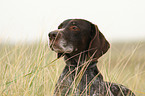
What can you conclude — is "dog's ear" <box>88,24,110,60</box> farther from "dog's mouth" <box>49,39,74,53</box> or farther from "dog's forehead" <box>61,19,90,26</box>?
"dog's mouth" <box>49,39,74,53</box>

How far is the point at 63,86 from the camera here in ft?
11.5

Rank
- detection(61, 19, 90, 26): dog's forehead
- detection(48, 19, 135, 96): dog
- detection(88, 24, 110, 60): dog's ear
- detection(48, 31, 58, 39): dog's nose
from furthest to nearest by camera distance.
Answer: detection(61, 19, 90, 26): dog's forehead
detection(88, 24, 110, 60): dog's ear
detection(48, 19, 135, 96): dog
detection(48, 31, 58, 39): dog's nose

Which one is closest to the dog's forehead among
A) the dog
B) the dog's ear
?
the dog

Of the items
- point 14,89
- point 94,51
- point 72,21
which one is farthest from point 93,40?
point 14,89

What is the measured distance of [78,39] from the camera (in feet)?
11.5

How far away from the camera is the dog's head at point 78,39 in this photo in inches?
130

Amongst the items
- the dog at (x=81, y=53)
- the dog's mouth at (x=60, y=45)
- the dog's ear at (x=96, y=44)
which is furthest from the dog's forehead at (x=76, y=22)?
the dog's mouth at (x=60, y=45)

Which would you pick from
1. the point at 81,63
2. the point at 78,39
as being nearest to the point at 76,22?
the point at 78,39

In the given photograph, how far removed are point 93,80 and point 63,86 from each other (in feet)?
1.58

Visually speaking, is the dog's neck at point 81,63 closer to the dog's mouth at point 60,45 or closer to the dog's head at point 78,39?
the dog's head at point 78,39

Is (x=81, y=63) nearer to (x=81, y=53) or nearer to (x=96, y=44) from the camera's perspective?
(x=81, y=53)

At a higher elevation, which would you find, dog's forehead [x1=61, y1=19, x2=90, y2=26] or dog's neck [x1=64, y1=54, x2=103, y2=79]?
dog's forehead [x1=61, y1=19, x2=90, y2=26]

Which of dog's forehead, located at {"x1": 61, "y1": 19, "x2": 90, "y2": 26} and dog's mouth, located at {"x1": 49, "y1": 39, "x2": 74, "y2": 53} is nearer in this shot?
dog's mouth, located at {"x1": 49, "y1": 39, "x2": 74, "y2": 53}

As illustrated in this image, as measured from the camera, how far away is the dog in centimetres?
338
